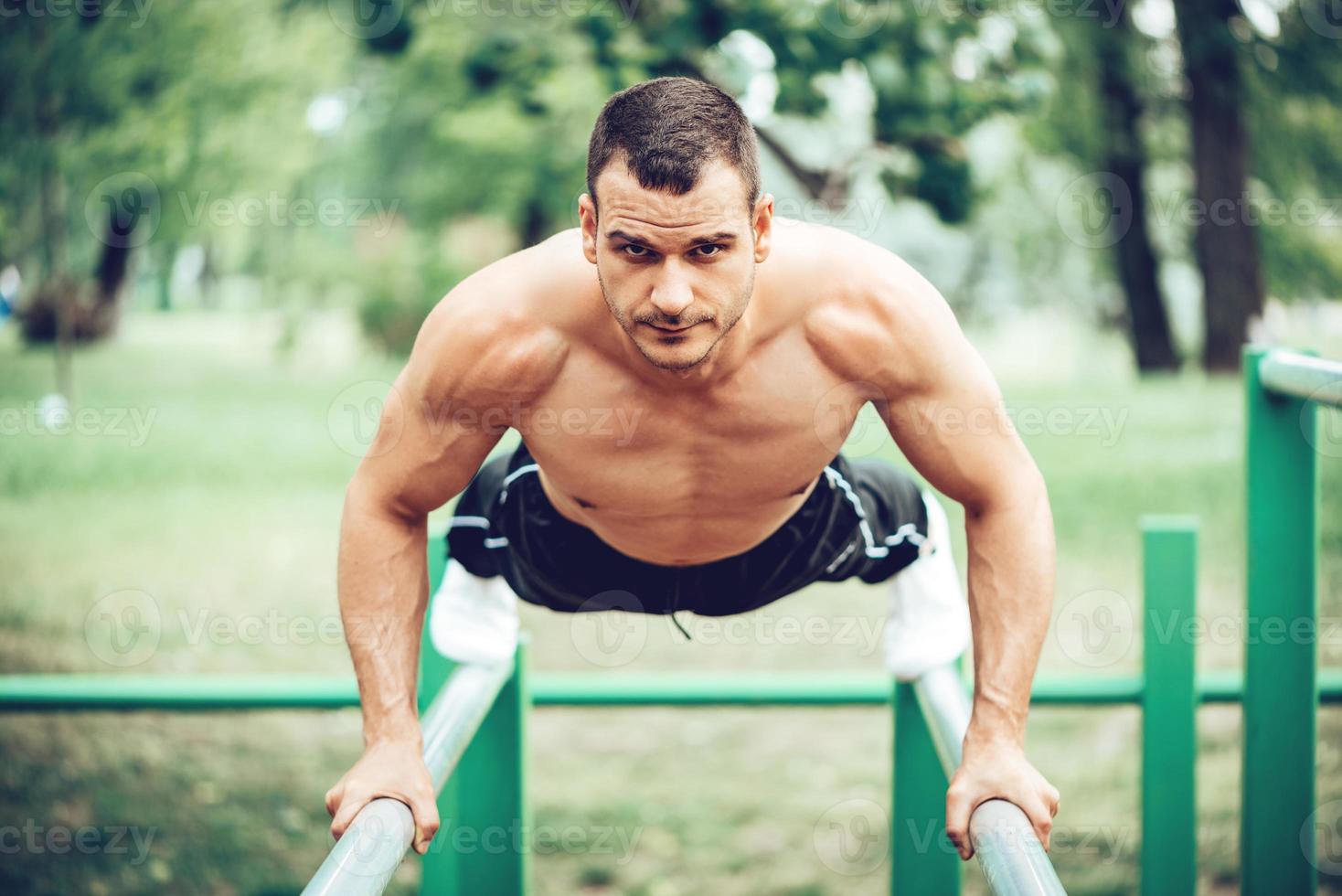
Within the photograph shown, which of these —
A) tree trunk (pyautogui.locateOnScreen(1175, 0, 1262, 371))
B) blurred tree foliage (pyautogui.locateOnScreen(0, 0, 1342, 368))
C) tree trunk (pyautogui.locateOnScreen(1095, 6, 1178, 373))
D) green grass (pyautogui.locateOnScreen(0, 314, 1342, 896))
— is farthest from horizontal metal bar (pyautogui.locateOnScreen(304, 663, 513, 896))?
tree trunk (pyautogui.locateOnScreen(1095, 6, 1178, 373))

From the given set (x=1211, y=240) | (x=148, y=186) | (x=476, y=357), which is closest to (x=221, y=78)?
(x=148, y=186)

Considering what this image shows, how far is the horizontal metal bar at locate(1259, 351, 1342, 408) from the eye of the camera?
65.9 inches

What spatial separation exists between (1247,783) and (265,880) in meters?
2.37

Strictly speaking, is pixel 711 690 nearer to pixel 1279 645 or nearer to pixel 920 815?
pixel 920 815

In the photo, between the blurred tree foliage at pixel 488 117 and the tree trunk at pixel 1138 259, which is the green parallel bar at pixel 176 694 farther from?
the tree trunk at pixel 1138 259

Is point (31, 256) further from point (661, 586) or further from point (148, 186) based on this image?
point (661, 586)

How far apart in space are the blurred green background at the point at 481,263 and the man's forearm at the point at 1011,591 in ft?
4.87

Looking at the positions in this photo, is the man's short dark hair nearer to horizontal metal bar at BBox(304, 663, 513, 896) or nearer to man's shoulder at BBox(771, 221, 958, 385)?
man's shoulder at BBox(771, 221, 958, 385)

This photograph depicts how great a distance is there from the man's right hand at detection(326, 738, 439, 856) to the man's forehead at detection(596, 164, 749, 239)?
0.67 metres

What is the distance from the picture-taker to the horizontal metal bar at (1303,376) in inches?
65.9

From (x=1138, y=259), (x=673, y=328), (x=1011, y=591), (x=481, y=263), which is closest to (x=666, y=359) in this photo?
(x=673, y=328)

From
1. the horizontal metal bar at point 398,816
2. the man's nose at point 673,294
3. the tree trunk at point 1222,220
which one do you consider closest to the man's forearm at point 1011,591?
the man's nose at point 673,294

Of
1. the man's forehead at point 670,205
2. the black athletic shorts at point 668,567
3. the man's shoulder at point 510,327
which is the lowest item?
the black athletic shorts at point 668,567

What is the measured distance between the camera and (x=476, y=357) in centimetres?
160
